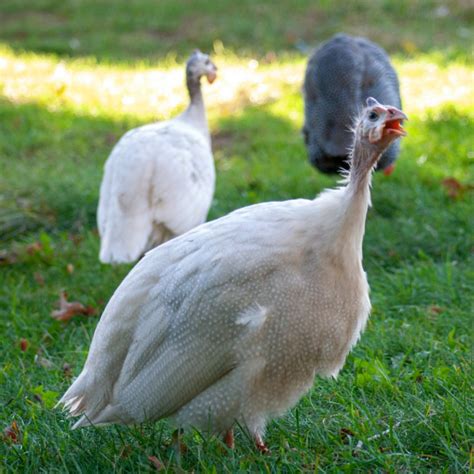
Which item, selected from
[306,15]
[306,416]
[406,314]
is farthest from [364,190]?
[306,15]

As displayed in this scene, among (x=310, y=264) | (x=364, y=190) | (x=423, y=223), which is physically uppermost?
(x=364, y=190)

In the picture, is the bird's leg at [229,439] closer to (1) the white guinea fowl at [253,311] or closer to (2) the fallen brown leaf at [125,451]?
(1) the white guinea fowl at [253,311]

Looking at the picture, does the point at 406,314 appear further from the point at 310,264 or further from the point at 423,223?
the point at 310,264

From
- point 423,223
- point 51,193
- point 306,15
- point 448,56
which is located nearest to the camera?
point 423,223

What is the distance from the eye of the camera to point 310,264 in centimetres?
273

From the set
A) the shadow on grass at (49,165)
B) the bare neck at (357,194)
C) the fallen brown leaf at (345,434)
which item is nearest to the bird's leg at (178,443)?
the fallen brown leaf at (345,434)

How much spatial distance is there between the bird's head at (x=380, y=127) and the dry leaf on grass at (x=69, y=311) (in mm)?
2166

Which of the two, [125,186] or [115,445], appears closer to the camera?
[115,445]

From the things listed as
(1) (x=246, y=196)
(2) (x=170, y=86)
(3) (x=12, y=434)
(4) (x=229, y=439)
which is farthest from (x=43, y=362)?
(2) (x=170, y=86)

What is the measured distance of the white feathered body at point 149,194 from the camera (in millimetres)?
4734

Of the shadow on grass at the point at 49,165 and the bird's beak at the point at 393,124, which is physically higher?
the bird's beak at the point at 393,124

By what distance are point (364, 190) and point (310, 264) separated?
0.85ft

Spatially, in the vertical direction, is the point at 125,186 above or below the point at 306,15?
above

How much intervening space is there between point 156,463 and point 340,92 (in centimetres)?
317
